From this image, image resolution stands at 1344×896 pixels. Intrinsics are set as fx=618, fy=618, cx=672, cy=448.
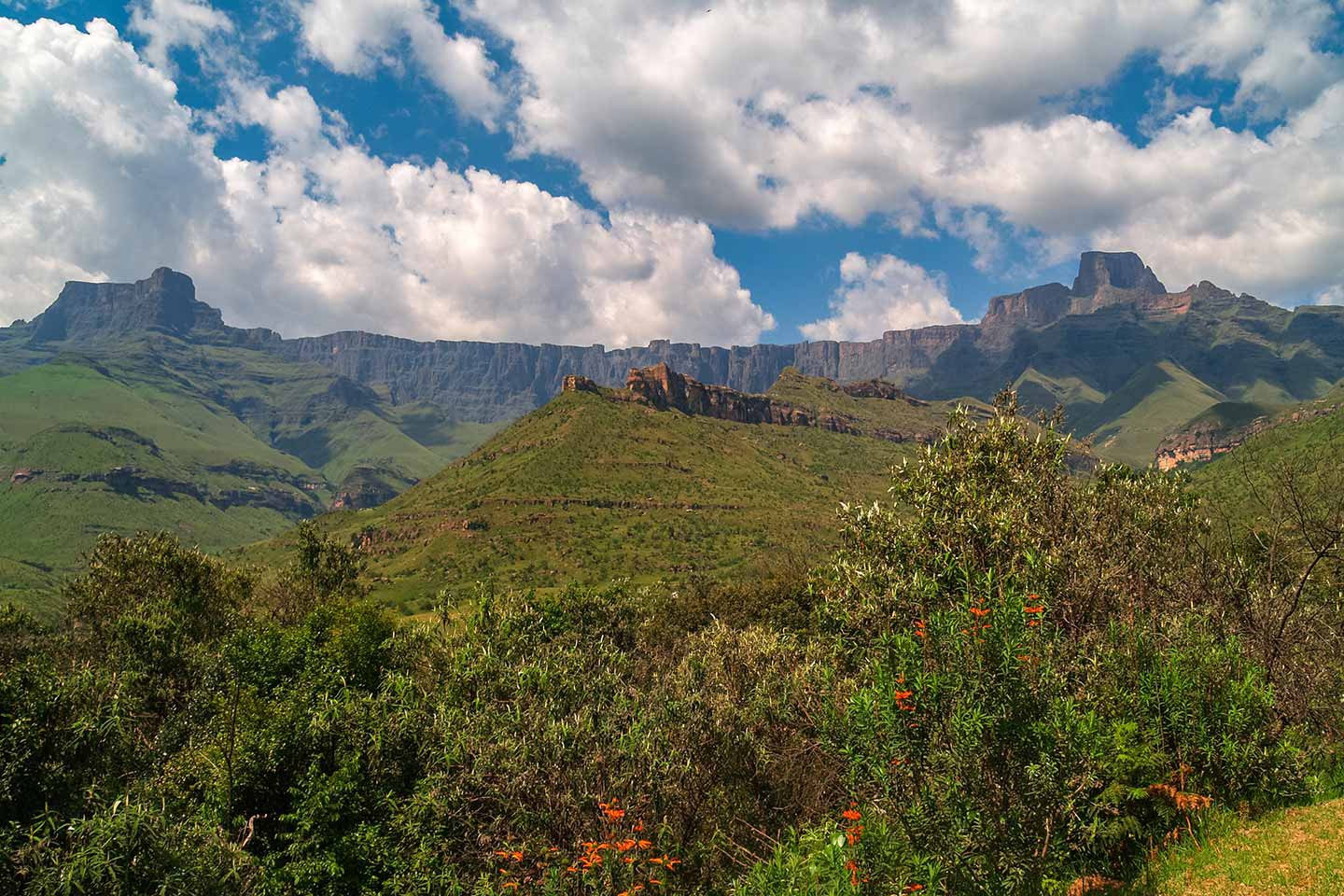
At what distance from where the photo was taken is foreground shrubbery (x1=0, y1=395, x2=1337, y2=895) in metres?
10.1

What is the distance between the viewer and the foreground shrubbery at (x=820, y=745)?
10.1 meters

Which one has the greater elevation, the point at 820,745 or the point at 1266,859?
the point at 820,745

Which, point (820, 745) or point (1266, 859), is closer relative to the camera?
point (1266, 859)

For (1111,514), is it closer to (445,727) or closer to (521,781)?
(521,781)

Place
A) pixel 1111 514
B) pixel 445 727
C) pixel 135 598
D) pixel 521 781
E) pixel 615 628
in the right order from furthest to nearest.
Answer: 1. pixel 135 598
2. pixel 615 628
3. pixel 1111 514
4. pixel 445 727
5. pixel 521 781

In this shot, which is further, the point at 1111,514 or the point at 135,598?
the point at 135,598

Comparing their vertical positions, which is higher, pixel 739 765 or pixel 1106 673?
pixel 1106 673

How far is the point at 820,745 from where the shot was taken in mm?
13258

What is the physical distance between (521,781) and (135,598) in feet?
159

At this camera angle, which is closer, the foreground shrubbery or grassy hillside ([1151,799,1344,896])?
the foreground shrubbery

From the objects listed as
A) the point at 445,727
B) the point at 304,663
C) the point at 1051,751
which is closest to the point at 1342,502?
the point at 1051,751

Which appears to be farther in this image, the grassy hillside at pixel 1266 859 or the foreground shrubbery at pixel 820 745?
the grassy hillside at pixel 1266 859

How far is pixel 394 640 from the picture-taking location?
1391 inches

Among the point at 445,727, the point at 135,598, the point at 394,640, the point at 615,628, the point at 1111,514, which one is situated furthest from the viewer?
the point at 135,598
